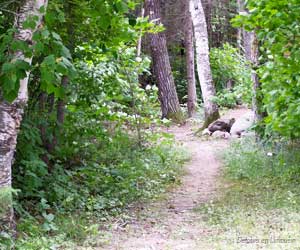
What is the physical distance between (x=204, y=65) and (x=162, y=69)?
1.91 m

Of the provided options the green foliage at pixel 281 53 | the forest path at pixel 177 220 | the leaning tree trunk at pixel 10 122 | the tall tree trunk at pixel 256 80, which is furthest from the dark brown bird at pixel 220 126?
the leaning tree trunk at pixel 10 122

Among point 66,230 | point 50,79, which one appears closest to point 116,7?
point 50,79

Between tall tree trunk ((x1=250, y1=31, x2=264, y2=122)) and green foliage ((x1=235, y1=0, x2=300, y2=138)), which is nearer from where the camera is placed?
green foliage ((x1=235, y1=0, x2=300, y2=138))

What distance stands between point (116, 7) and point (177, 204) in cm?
296

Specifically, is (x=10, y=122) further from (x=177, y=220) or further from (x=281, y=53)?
(x=281, y=53)

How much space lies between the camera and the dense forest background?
4.36 metres

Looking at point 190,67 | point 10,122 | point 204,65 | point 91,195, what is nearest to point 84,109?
point 91,195

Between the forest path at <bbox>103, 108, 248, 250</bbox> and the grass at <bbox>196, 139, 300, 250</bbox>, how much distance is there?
6.5 inches

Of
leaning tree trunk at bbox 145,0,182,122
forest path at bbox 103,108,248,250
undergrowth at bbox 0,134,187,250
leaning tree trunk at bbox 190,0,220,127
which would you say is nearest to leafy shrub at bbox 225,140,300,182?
forest path at bbox 103,108,248,250

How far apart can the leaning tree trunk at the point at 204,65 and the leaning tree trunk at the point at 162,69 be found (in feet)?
5.56

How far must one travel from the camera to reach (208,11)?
78.5 ft

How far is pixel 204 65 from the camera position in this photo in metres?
13.9

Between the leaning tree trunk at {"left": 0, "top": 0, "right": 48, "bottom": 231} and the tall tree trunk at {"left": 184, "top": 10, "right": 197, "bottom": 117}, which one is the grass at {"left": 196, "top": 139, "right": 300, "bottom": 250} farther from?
the tall tree trunk at {"left": 184, "top": 10, "right": 197, "bottom": 117}

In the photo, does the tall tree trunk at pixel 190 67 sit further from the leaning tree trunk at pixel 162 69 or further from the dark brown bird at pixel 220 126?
the dark brown bird at pixel 220 126
